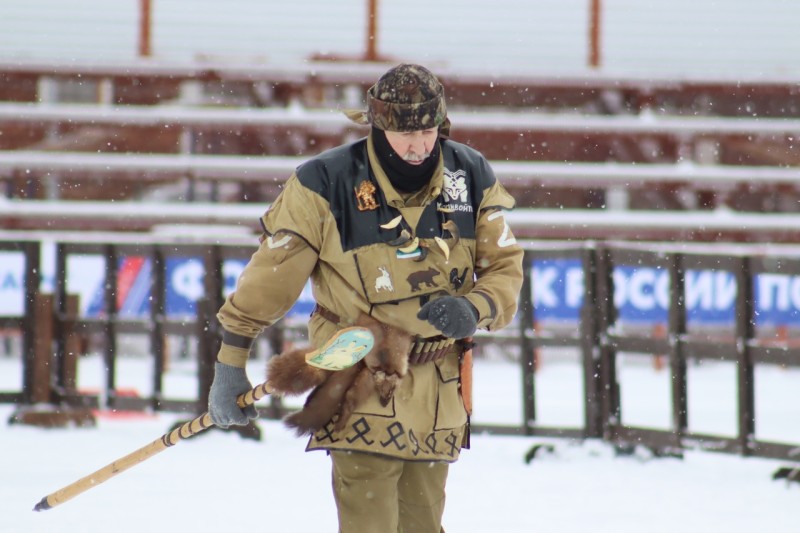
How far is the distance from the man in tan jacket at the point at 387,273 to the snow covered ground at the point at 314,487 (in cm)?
236

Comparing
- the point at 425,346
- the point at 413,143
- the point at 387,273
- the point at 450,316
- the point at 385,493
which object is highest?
the point at 413,143

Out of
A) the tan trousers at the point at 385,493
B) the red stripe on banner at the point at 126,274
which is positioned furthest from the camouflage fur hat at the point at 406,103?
the red stripe on banner at the point at 126,274

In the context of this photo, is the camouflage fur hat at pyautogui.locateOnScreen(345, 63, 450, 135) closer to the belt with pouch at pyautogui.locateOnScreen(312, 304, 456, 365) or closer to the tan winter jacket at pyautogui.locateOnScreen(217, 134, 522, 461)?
the tan winter jacket at pyautogui.locateOnScreen(217, 134, 522, 461)

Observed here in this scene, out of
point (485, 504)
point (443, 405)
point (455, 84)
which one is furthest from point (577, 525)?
point (455, 84)

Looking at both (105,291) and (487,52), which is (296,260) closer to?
(105,291)

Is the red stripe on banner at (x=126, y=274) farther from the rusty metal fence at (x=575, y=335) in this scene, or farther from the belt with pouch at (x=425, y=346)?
the belt with pouch at (x=425, y=346)

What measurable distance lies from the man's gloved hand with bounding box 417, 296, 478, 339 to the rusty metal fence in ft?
14.5

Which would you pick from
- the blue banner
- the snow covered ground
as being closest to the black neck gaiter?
the snow covered ground

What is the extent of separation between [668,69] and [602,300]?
262 inches

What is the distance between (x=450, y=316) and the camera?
336 cm

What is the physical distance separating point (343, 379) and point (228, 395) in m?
0.38

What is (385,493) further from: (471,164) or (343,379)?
(471,164)

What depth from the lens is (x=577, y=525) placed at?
6.05 meters

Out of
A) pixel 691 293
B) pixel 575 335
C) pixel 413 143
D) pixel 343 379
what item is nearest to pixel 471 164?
pixel 413 143
